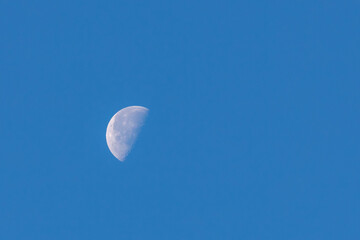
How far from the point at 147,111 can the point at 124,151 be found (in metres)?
3.12

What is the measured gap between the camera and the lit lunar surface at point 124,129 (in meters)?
36.8

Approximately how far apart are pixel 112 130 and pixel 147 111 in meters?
2.40

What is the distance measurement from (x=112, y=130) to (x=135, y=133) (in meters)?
1.94

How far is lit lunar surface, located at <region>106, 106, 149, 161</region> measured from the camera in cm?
3682

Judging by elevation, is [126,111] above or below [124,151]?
above

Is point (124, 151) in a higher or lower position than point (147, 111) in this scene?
lower

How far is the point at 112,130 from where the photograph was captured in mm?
38125

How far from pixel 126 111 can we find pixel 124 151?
9.79 feet

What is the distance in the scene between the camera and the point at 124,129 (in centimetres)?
3744

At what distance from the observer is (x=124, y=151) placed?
36.7 meters

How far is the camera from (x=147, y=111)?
38.3 meters

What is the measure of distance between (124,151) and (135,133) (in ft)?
4.04

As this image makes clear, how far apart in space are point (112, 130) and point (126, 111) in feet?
4.79
